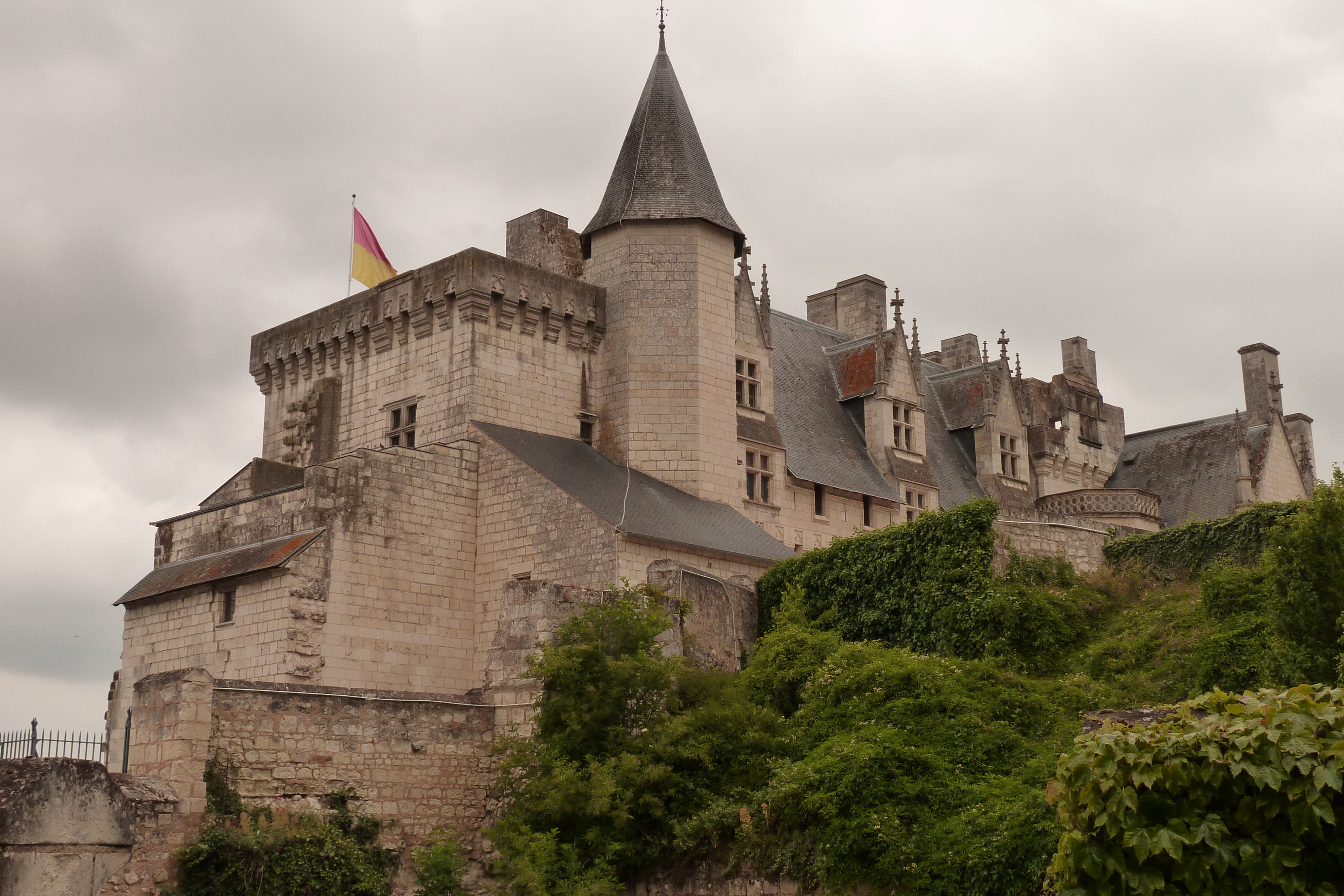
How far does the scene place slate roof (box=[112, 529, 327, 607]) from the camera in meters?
23.5

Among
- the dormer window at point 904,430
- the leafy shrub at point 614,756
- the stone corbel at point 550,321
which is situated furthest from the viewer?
the dormer window at point 904,430

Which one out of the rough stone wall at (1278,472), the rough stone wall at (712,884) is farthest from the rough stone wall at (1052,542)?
the rough stone wall at (1278,472)

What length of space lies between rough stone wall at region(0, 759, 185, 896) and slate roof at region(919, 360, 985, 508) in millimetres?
20660

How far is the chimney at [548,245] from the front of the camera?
29.6 meters

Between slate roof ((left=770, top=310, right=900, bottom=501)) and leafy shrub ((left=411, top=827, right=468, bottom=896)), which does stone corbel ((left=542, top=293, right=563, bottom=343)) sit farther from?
leafy shrub ((left=411, top=827, right=468, bottom=896))

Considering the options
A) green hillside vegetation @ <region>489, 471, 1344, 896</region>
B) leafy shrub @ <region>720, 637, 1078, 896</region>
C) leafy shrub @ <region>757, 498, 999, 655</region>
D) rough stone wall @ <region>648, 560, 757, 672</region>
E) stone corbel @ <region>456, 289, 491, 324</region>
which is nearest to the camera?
leafy shrub @ <region>720, 637, 1078, 896</region>

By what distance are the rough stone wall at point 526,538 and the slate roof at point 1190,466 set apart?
16260 millimetres

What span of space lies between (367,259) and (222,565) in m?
7.70

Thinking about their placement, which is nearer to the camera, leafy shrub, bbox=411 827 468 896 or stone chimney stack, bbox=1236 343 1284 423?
leafy shrub, bbox=411 827 468 896

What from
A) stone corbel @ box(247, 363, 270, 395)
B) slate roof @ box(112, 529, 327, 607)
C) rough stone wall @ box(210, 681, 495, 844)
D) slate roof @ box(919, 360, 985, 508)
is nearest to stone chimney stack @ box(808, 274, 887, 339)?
slate roof @ box(919, 360, 985, 508)

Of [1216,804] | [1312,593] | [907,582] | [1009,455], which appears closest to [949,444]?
[1009,455]

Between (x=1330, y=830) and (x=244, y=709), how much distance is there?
38.5ft

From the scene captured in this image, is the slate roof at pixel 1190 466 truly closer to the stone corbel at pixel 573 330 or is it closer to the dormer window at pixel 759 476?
the dormer window at pixel 759 476

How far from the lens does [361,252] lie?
29859 mm
